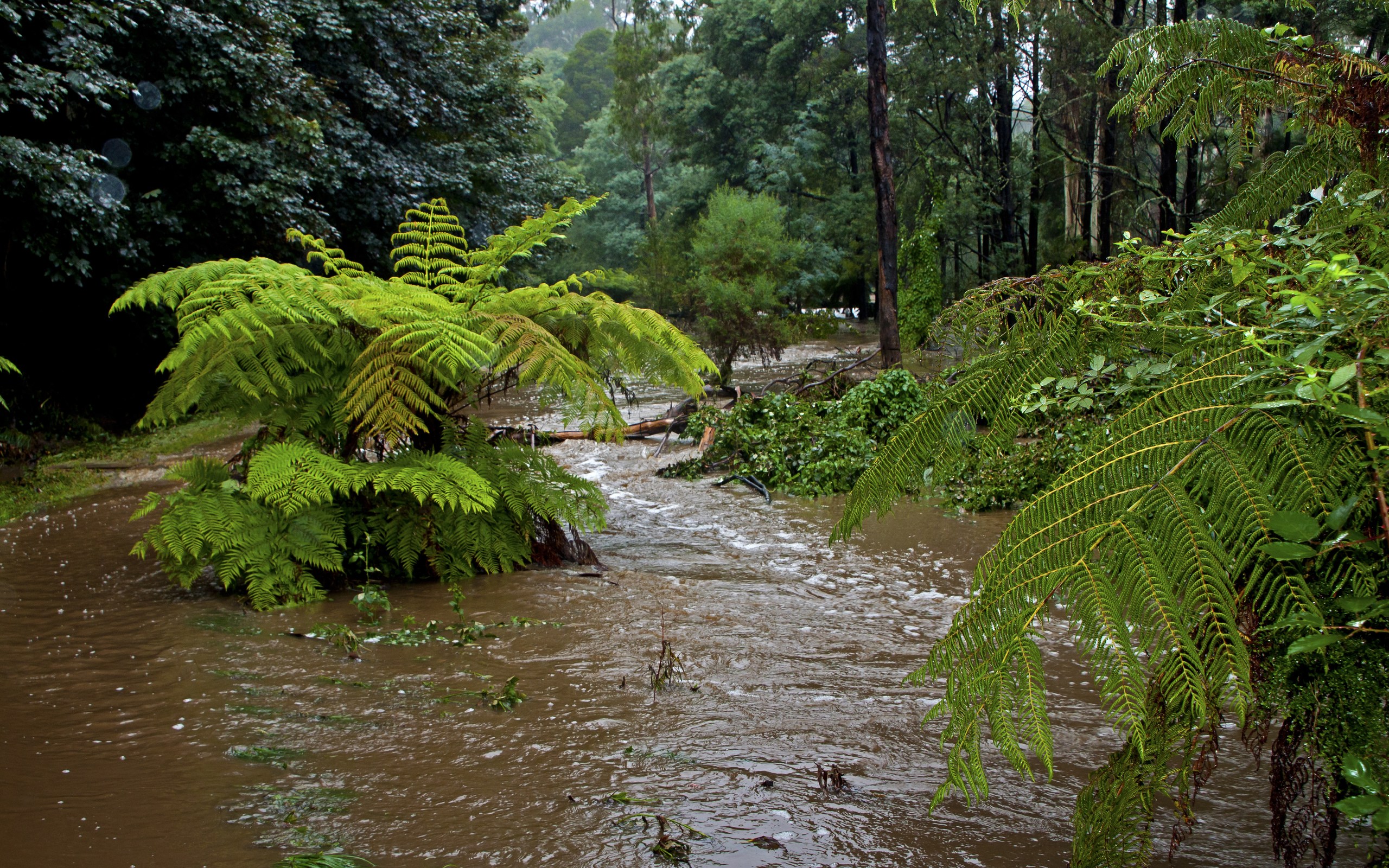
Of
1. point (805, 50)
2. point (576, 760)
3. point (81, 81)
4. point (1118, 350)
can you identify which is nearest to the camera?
point (1118, 350)

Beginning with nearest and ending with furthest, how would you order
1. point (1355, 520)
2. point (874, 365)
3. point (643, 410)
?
point (1355, 520) → point (643, 410) → point (874, 365)

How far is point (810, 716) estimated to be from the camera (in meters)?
3.51

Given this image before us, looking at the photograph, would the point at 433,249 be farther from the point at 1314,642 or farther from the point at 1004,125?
the point at 1004,125

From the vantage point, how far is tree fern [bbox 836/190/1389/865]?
1468 mm

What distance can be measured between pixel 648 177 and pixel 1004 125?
23629 mm

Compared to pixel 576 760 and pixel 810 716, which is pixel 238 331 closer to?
pixel 576 760

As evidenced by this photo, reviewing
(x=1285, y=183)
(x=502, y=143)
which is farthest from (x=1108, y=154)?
(x=1285, y=183)

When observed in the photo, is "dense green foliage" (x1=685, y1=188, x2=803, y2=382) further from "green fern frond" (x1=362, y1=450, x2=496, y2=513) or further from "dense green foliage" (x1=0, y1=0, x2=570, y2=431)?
"green fern frond" (x1=362, y1=450, x2=496, y2=513)

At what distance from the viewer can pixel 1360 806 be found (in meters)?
1.44

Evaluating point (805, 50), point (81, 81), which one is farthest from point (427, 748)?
point (805, 50)

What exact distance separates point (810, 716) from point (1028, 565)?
6.72ft

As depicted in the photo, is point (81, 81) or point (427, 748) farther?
point (81, 81)

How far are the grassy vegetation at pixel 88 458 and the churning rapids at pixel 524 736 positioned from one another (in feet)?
6.45

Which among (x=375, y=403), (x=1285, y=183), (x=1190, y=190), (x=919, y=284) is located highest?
(x=1190, y=190)
